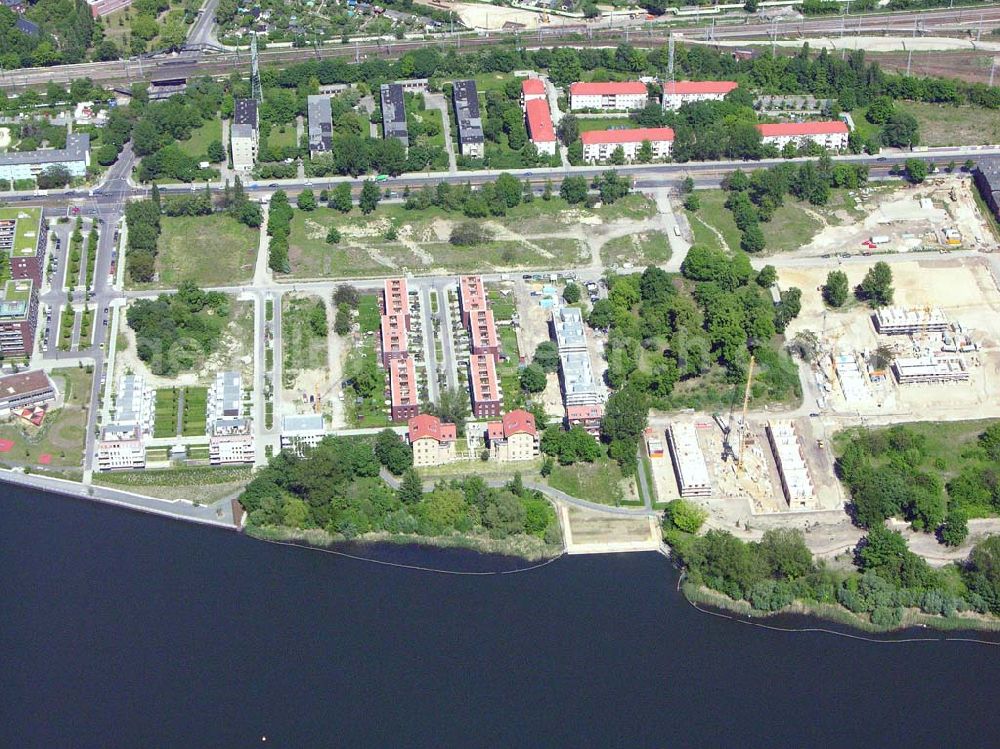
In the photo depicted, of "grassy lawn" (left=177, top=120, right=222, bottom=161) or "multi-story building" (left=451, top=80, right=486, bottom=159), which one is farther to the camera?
"grassy lawn" (left=177, top=120, right=222, bottom=161)

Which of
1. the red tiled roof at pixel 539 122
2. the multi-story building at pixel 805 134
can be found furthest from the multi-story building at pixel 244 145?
the multi-story building at pixel 805 134

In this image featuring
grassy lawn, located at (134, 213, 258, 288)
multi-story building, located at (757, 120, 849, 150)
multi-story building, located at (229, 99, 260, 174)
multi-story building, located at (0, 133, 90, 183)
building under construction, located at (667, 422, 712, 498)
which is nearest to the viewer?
building under construction, located at (667, 422, 712, 498)

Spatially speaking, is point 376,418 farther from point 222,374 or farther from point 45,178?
point 45,178

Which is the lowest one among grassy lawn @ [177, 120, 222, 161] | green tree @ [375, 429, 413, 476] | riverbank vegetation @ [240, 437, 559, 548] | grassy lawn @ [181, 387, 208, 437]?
riverbank vegetation @ [240, 437, 559, 548]

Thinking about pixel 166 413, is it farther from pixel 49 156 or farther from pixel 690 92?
pixel 690 92

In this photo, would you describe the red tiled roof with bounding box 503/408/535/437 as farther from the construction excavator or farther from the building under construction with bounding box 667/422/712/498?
the construction excavator

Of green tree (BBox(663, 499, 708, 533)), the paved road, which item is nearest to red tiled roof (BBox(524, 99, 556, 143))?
the paved road
